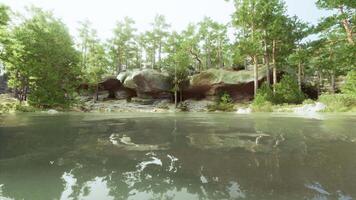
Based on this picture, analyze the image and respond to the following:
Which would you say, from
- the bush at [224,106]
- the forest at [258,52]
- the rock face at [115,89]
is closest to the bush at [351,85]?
the forest at [258,52]

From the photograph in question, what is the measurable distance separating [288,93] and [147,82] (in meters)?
20.6

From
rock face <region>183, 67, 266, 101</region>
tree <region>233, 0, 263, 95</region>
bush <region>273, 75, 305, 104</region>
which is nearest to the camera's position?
Answer: bush <region>273, 75, 305, 104</region>

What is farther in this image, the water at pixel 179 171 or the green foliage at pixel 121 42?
the green foliage at pixel 121 42

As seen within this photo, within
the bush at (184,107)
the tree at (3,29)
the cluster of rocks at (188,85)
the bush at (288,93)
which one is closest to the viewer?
the tree at (3,29)

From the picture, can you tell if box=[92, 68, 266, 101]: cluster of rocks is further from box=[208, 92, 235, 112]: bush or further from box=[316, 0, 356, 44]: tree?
box=[316, 0, 356, 44]: tree

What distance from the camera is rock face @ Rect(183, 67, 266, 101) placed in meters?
35.7

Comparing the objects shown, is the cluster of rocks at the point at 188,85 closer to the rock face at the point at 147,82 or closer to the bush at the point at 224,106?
the rock face at the point at 147,82

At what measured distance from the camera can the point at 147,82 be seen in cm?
4125

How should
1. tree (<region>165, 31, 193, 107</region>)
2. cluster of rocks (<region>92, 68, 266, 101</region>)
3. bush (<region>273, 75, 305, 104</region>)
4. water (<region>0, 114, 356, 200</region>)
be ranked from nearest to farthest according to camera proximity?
1. water (<region>0, 114, 356, 200</region>)
2. bush (<region>273, 75, 305, 104</region>)
3. cluster of rocks (<region>92, 68, 266, 101</region>)
4. tree (<region>165, 31, 193, 107</region>)

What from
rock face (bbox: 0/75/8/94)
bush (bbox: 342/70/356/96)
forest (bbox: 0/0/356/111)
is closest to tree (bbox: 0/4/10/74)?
forest (bbox: 0/0/356/111)

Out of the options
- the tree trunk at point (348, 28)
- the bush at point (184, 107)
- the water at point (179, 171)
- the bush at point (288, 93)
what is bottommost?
the water at point (179, 171)

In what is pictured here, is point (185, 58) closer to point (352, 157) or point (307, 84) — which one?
point (307, 84)

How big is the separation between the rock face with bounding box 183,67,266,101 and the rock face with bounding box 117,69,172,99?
14.5ft

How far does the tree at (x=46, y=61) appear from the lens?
28094 mm
